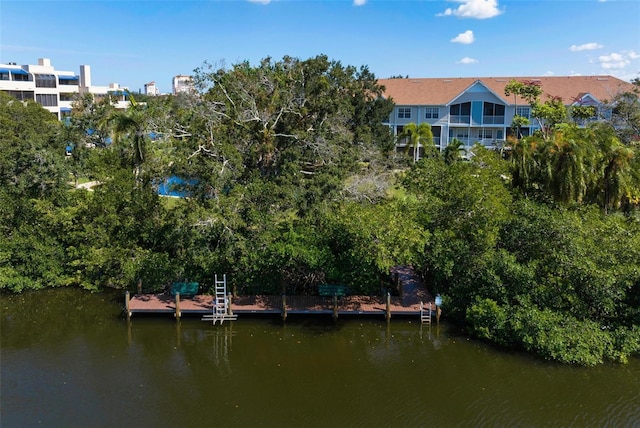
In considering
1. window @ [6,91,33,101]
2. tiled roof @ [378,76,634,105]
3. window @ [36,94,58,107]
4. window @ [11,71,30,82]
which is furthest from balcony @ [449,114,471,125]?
window @ [11,71,30,82]

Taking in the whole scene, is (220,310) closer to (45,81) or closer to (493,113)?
(493,113)

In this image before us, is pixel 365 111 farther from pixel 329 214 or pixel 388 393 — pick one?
pixel 388 393

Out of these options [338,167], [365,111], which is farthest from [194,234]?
[365,111]

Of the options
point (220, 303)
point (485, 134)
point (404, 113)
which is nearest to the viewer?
point (220, 303)

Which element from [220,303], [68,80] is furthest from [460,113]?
[68,80]

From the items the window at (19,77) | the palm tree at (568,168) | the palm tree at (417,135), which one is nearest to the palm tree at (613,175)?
the palm tree at (568,168)

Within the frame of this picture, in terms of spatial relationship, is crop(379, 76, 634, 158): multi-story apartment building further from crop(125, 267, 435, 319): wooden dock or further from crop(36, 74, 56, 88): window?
crop(36, 74, 56, 88): window
